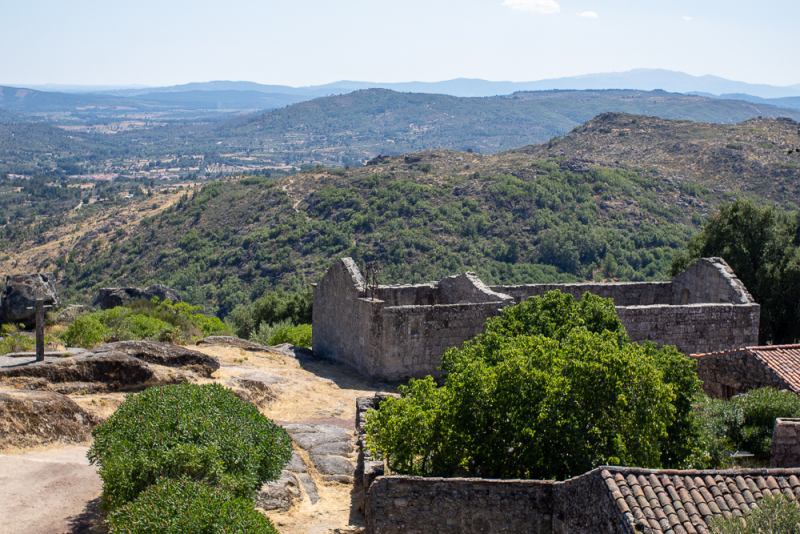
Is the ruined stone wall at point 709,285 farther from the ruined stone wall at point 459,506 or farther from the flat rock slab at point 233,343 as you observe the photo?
the flat rock slab at point 233,343

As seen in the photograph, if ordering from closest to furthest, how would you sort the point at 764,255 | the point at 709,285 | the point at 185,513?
the point at 185,513, the point at 709,285, the point at 764,255

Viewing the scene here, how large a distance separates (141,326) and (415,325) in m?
9.75

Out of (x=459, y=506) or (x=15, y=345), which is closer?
(x=459, y=506)

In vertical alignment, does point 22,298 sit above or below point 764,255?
below

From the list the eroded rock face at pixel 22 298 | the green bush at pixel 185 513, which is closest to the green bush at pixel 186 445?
the green bush at pixel 185 513

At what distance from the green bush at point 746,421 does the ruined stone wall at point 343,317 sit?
959 cm

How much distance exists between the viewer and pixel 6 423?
1250 centimetres

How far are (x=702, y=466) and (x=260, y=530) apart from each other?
22.6ft

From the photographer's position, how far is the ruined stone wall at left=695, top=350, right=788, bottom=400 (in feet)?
50.4

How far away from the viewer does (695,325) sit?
65.1ft

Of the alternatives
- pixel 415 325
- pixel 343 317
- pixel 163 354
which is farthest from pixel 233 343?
pixel 415 325

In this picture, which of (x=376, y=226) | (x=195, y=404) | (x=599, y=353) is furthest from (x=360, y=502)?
(x=376, y=226)

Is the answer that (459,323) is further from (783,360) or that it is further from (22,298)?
(22,298)

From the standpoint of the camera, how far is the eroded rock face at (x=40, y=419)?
12.5 metres
